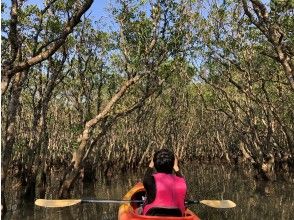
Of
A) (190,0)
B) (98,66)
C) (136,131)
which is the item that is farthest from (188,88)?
(190,0)

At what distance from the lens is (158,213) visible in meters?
7.06

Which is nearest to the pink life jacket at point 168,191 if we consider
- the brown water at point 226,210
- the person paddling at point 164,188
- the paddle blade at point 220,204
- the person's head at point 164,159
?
the person paddling at point 164,188

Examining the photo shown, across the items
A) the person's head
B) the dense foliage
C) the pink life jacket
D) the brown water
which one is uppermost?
the dense foliage

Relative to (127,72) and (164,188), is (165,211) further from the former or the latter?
(127,72)

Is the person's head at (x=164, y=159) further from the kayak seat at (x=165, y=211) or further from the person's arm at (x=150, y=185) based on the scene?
the kayak seat at (x=165, y=211)

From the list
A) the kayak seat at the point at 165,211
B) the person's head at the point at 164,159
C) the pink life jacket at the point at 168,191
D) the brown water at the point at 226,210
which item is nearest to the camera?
the person's head at the point at 164,159

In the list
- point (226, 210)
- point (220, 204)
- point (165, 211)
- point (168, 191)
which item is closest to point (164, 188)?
point (168, 191)

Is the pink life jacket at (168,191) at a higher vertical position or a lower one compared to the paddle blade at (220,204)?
higher

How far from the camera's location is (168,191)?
6922 mm

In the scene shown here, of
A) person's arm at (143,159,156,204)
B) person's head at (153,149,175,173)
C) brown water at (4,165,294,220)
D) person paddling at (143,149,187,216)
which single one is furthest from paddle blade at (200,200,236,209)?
brown water at (4,165,294,220)

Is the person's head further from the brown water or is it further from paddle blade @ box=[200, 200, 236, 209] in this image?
the brown water

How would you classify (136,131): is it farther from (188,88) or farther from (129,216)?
(129,216)

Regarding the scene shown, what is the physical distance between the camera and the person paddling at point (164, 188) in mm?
6770

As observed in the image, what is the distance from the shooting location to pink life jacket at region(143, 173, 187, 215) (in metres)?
6.88
